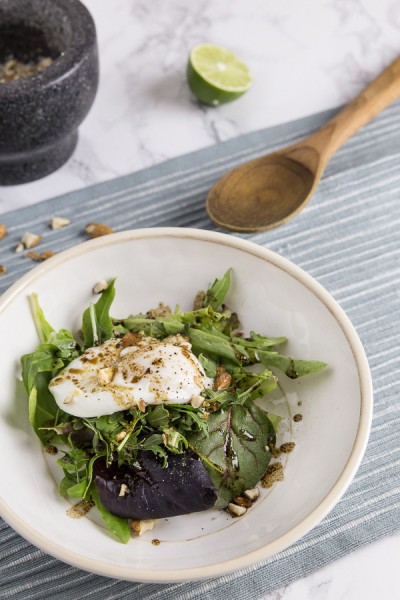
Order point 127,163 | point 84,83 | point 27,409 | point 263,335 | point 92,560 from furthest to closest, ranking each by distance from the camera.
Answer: point 127,163, point 84,83, point 263,335, point 27,409, point 92,560

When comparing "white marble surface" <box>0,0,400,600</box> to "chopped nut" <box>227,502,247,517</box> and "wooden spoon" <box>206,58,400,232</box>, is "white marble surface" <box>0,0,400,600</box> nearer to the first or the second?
"wooden spoon" <box>206,58,400,232</box>

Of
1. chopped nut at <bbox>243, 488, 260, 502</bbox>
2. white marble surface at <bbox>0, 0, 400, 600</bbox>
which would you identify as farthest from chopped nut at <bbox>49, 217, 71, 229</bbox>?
chopped nut at <bbox>243, 488, 260, 502</bbox>

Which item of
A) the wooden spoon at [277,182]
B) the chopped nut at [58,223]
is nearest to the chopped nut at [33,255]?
the chopped nut at [58,223]

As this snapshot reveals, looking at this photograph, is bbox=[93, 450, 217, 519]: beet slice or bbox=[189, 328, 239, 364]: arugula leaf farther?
bbox=[189, 328, 239, 364]: arugula leaf

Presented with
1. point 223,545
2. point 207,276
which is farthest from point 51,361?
point 223,545

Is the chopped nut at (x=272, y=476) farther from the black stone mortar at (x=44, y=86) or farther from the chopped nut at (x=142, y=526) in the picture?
the black stone mortar at (x=44, y=86)

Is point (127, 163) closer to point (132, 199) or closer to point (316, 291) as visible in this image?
point (132, 199)

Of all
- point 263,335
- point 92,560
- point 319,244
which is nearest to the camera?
point 92,560
